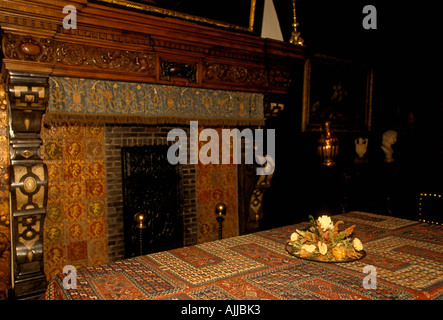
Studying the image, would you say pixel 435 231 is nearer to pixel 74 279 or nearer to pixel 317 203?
pixel 317 203

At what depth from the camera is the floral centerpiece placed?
2.12 meters

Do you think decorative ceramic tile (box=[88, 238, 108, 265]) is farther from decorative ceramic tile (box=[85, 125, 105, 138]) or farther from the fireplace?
decorative ceramic tile (box=[85, 125, 105, 138])

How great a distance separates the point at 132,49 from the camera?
2861mm

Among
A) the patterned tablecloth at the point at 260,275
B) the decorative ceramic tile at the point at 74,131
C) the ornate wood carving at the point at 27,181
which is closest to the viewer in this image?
the patterned tablecloth at the point at 260,275

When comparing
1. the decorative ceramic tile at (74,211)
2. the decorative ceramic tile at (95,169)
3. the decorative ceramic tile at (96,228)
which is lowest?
the decorative ceramic tile at (96,228)

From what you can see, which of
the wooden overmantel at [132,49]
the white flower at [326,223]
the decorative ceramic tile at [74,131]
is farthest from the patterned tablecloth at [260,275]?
the decorative ceramic tile at [74,131]

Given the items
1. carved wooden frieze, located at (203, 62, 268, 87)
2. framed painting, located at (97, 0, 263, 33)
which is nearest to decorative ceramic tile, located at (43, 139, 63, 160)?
framed painting, located at (97, 0, 263, 33)

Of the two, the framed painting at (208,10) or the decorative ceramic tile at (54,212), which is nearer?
the framed painting at (208,10)

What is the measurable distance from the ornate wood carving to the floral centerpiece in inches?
78.1

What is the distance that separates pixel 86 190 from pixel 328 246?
2.66m

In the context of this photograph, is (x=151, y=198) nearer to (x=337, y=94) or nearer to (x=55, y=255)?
(x=55, y=255)

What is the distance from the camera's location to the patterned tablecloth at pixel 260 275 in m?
1.71

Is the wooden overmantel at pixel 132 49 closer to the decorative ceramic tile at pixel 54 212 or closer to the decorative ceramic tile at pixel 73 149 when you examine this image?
the decorative ceramic tile at pixel 73 149

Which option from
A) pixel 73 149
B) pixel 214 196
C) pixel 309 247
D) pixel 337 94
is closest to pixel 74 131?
pixel 73 149
